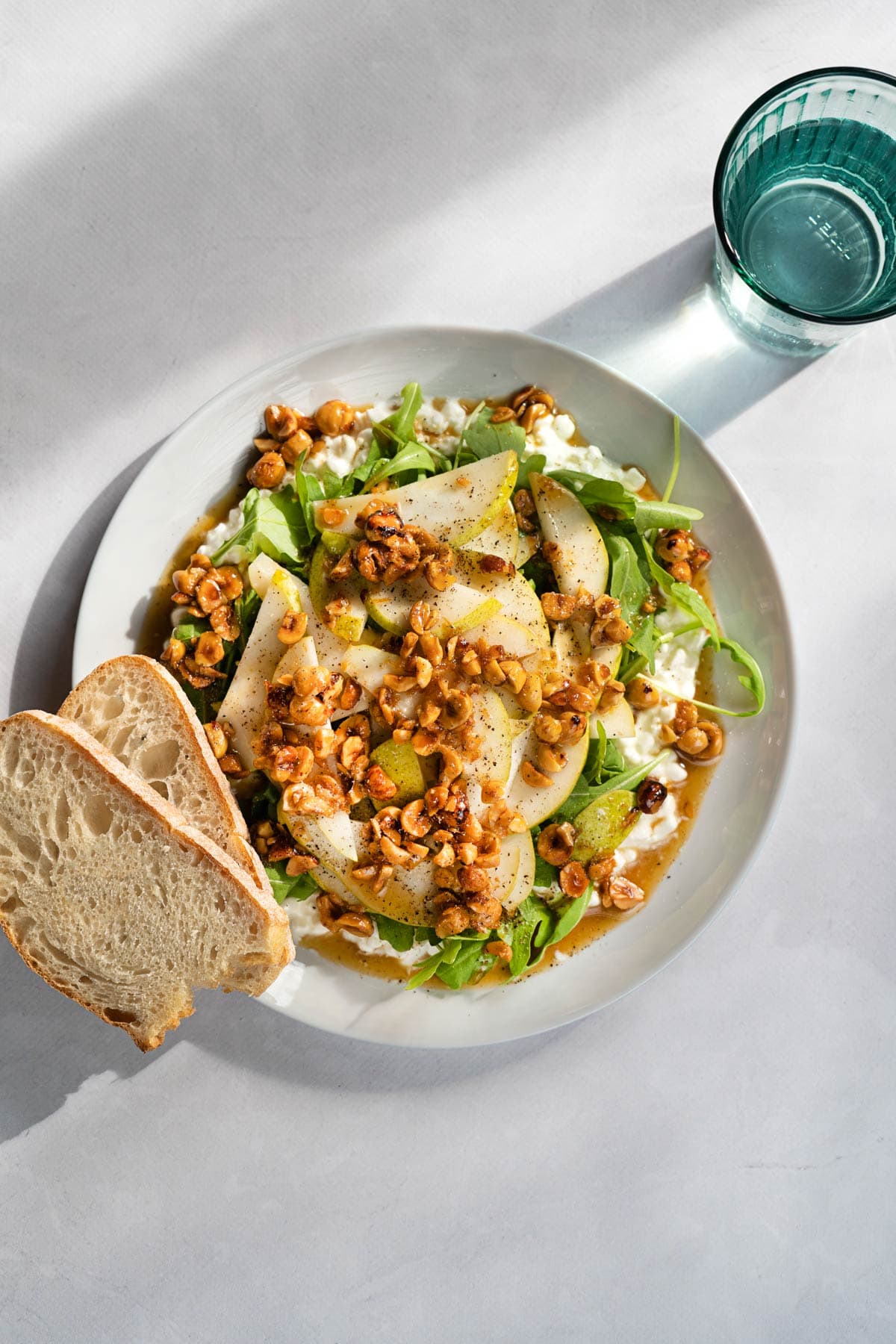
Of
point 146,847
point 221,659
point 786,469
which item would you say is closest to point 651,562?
point 786,469

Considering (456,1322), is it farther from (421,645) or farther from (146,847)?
(421,645)

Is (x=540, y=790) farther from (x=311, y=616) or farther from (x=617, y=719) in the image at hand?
(x=311, y=616)

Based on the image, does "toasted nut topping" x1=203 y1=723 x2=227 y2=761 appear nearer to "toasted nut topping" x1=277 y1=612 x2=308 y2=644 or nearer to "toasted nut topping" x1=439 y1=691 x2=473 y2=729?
"toasted nut topping" x1=277 y1=612 x2=308 y2=644

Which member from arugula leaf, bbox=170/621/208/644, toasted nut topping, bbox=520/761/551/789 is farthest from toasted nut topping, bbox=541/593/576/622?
arugula leaf, bbox=170/621/208/644

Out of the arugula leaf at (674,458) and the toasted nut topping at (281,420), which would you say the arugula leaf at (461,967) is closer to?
the arugula leaf at (674,458)

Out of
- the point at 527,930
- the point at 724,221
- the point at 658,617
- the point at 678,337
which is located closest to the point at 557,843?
the point at 527,930

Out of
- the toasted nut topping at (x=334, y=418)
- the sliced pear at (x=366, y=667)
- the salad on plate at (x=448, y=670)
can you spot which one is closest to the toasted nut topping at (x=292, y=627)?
the salad on plate at (x=448, y=670)
